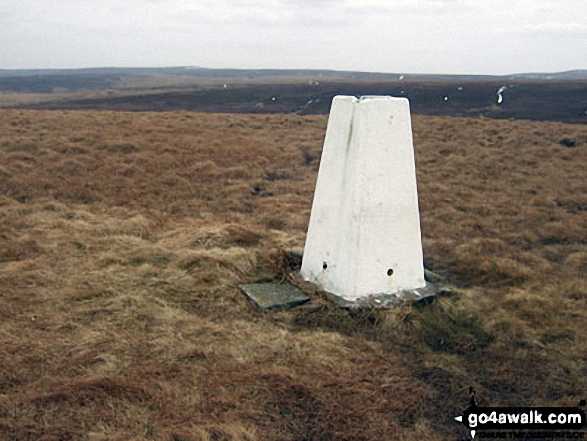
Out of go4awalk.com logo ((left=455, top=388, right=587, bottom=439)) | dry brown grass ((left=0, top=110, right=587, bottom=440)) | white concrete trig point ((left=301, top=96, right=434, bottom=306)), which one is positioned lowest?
go4awalk.com logo ((left=455, top=388, right=587, bottom=439))

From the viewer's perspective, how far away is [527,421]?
3.82 meters

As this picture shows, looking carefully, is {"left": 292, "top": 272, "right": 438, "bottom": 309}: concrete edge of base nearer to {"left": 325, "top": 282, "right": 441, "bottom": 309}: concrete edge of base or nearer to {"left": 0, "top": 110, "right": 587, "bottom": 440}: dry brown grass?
{"left": 325, "top": 282, "right": 441, "bottom": 309}: concrete edge of base

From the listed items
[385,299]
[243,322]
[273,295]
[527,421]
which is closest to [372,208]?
[385,299]

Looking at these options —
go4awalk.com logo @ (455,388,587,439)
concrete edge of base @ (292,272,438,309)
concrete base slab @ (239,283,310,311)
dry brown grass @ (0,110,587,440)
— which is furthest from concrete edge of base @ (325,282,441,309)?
go4awalk.com logo @ (455,388,587,439)

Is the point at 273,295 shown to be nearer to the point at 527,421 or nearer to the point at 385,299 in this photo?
the point at 385,299

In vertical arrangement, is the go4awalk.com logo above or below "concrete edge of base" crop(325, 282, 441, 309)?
below

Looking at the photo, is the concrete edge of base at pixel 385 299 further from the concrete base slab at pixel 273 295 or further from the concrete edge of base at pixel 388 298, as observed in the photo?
the concrete base slab at pixel 273 295

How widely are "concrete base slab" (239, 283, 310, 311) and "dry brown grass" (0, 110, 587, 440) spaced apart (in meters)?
0.14

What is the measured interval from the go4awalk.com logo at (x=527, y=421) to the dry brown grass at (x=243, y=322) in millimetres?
125

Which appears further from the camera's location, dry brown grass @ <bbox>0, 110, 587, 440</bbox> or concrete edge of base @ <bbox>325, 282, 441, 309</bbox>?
concrete edge of base @ <bbox>325, 282, 441, 309</bbox>

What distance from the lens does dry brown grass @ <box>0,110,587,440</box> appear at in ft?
12.3

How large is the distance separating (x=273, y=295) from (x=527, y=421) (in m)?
2.84

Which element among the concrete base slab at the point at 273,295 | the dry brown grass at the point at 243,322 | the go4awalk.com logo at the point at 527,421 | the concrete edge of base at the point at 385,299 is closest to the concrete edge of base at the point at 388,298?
the concrete edge of base at the point at 385,299

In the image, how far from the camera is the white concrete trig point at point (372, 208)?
17.8 ft
